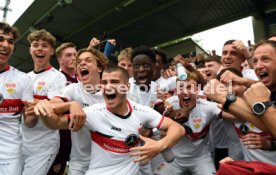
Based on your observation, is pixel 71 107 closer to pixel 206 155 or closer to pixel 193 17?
pixel 206 155

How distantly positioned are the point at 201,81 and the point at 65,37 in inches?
430

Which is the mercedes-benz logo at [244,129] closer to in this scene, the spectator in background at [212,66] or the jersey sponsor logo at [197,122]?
the jersey sponsor logo at [197,122]

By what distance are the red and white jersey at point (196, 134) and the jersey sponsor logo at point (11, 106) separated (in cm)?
241

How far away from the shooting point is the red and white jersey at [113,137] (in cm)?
324

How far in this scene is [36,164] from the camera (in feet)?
14.1

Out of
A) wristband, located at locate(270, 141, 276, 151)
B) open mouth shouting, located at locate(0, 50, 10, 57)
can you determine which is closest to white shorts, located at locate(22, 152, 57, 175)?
open mouth shouting, located at locate(0, 50, 10, 57)

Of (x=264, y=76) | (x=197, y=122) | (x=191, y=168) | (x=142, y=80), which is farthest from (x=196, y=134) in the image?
(x=264, y=76)

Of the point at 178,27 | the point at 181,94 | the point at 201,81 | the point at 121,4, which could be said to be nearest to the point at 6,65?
the point at 181,94

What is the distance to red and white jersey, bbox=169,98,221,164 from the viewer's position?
4.48m

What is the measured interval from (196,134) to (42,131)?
2.35 m

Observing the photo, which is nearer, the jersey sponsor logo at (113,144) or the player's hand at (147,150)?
the player's hand at (147,150)

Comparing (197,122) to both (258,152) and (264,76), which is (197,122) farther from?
(264,76)

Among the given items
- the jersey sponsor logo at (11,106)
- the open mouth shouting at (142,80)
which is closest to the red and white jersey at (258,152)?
the open mouth shouting at (142,80)

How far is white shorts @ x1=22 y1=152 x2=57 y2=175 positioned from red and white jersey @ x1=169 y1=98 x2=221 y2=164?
78.4 inches
